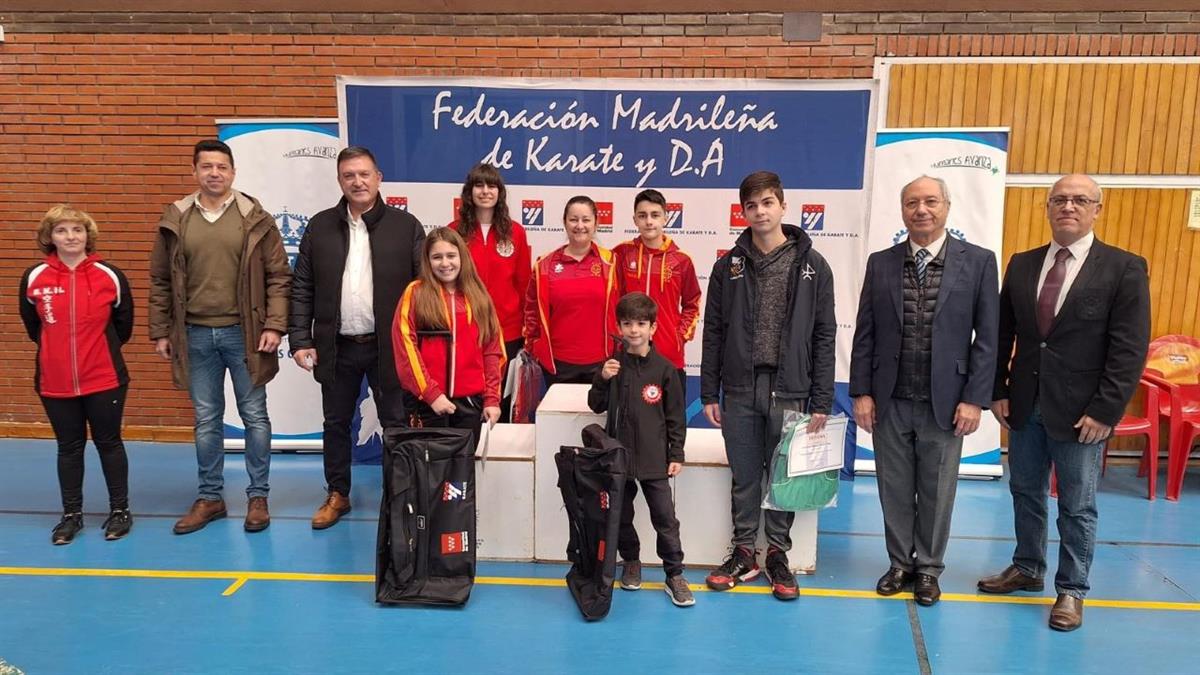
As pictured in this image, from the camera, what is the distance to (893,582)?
11.6 ft

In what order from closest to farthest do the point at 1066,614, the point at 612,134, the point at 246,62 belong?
the point at 1066,614 → the point at 612,134 → the point at 246,62

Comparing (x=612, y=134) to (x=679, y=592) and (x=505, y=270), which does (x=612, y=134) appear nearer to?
(x=505, y=270)

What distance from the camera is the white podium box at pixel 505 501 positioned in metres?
3.75

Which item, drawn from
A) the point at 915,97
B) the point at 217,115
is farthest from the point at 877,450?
the point at 217,115

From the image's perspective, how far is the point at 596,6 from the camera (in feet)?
18.0

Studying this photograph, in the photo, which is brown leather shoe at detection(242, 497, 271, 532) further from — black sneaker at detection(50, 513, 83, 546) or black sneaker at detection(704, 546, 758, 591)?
black sneaker at detection(704, 546, 758, 591)

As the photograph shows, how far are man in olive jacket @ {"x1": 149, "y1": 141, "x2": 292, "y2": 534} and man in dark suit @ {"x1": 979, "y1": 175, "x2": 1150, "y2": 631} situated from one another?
3603 mm

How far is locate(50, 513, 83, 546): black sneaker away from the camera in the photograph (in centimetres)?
403

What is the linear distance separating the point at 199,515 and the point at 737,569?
294 centimetres

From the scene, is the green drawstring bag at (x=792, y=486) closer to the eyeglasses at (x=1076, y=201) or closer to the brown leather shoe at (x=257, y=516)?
the eyeglasses at (x=1076, y=201)

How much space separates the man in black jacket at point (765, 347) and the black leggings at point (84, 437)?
310 centimetres

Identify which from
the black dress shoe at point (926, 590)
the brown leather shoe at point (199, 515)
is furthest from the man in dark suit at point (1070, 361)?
the brown leather shoe at point (199, 515)

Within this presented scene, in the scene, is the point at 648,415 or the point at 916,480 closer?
the point at 648,415

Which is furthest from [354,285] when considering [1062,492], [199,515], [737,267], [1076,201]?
[1062,492]
